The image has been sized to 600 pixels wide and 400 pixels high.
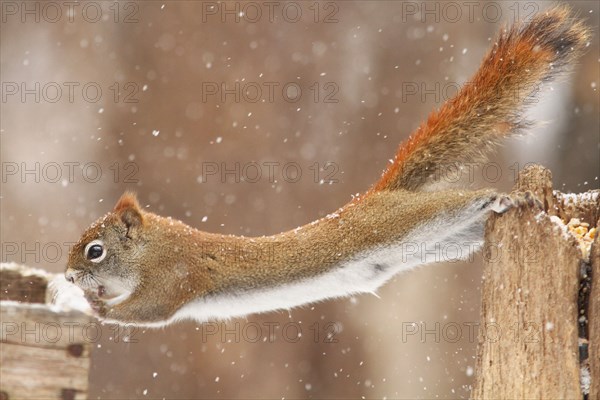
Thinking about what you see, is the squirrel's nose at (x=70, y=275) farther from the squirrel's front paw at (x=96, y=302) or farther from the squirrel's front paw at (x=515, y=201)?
the squirrel's front paw at (x=515, y=201)

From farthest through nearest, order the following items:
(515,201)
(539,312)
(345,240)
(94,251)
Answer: (94,251) → (345,240) → (515,201) → (539,312)

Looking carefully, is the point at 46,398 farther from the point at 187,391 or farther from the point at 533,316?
the point at 187,391

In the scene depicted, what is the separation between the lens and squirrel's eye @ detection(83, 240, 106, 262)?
238 centimetres

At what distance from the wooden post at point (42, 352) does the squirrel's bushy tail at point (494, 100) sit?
3.06 ft

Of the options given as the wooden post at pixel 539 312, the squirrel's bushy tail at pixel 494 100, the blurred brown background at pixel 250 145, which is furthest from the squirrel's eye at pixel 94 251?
the blurred brown background at pixel 250 145

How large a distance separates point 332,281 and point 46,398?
2.68ft

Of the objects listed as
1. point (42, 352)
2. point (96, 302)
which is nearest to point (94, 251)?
point (96, 302)

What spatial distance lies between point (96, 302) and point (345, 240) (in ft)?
2.39

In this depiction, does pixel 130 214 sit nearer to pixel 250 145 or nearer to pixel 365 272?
pixel 365 272

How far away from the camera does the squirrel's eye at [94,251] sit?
238 cm

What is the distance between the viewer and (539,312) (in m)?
1.92

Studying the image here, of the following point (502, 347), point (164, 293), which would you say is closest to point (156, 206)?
point (164, 293)

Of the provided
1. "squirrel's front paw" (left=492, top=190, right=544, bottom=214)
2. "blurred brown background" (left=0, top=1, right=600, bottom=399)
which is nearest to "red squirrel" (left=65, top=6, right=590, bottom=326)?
"squirrel's front paw" (left=492, top=190, right=544, bottom=214)

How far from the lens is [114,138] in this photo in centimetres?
484
